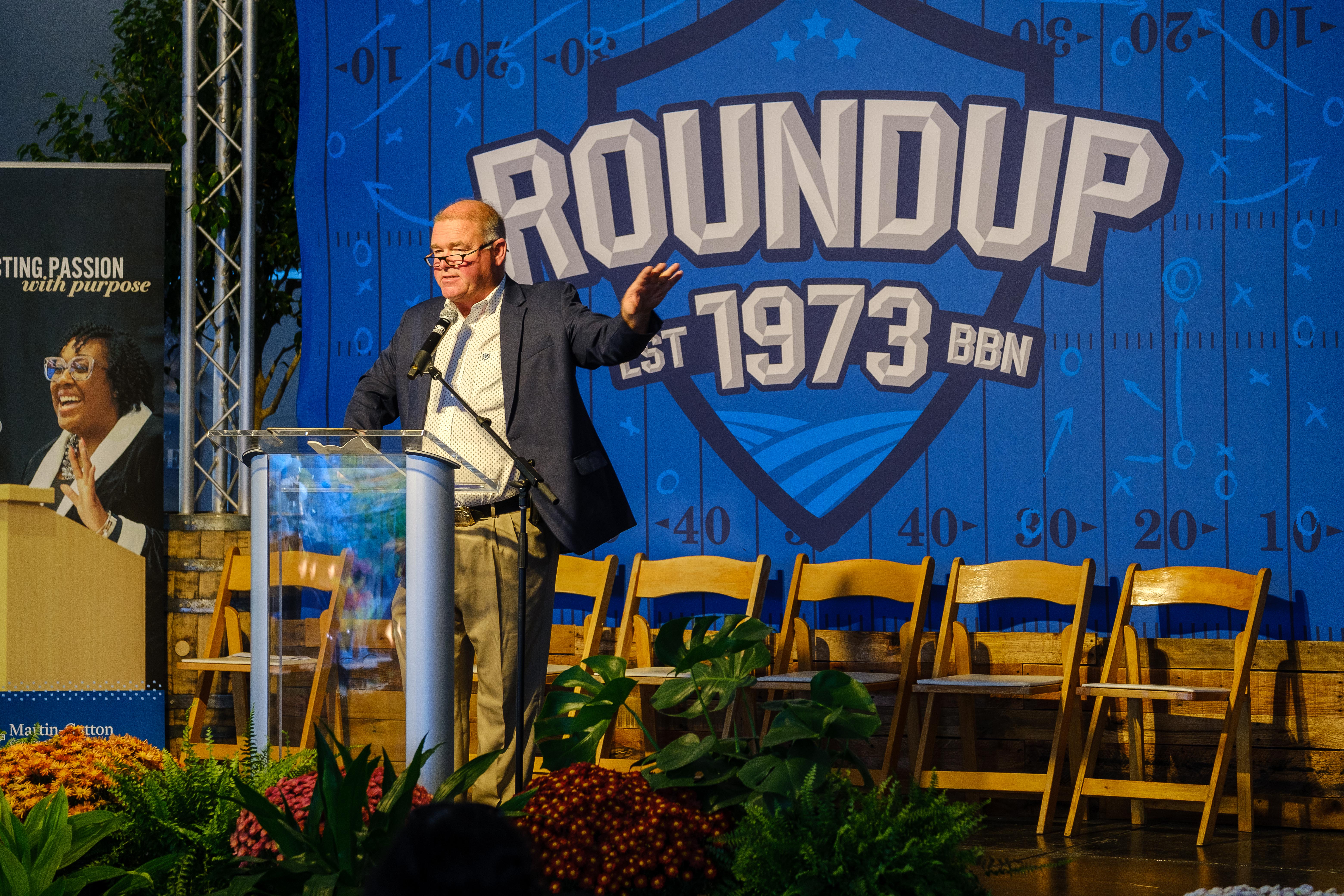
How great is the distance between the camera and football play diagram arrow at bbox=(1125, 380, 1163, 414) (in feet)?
14.8

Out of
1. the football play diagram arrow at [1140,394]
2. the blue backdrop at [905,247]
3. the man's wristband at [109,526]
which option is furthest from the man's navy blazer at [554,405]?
the football play diagram arrow at [1140,394]

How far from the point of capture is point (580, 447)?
10.8ft

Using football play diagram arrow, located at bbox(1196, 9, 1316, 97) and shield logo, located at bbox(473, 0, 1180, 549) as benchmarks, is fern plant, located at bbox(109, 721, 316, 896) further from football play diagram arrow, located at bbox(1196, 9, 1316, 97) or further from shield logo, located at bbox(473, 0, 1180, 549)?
football play diagram arrow, located at bbox(1196, 9, 1316, 97)

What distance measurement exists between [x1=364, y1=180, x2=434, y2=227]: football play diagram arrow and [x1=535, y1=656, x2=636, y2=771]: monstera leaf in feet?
8.86

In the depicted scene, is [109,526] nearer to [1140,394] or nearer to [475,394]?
[475,394]

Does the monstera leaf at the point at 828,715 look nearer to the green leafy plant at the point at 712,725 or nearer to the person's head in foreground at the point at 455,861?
the green leafy plant at the point at 712,725

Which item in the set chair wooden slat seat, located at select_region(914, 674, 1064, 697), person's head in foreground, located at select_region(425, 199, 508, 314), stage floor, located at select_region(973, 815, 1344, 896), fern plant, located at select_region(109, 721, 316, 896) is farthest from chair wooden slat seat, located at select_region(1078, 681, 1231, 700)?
fern plant, located at select_region(109, 721, 316, 896)

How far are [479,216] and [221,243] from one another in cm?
218

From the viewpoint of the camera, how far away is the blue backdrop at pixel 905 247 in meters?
4.44

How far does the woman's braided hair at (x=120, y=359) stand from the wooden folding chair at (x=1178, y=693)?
345 cm

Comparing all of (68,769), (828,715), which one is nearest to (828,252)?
(828,715)

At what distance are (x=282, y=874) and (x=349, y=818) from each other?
140mm

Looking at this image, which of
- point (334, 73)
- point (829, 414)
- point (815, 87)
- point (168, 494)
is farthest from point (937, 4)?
point (168, 494)

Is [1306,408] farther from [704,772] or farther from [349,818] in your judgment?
[349,818]
